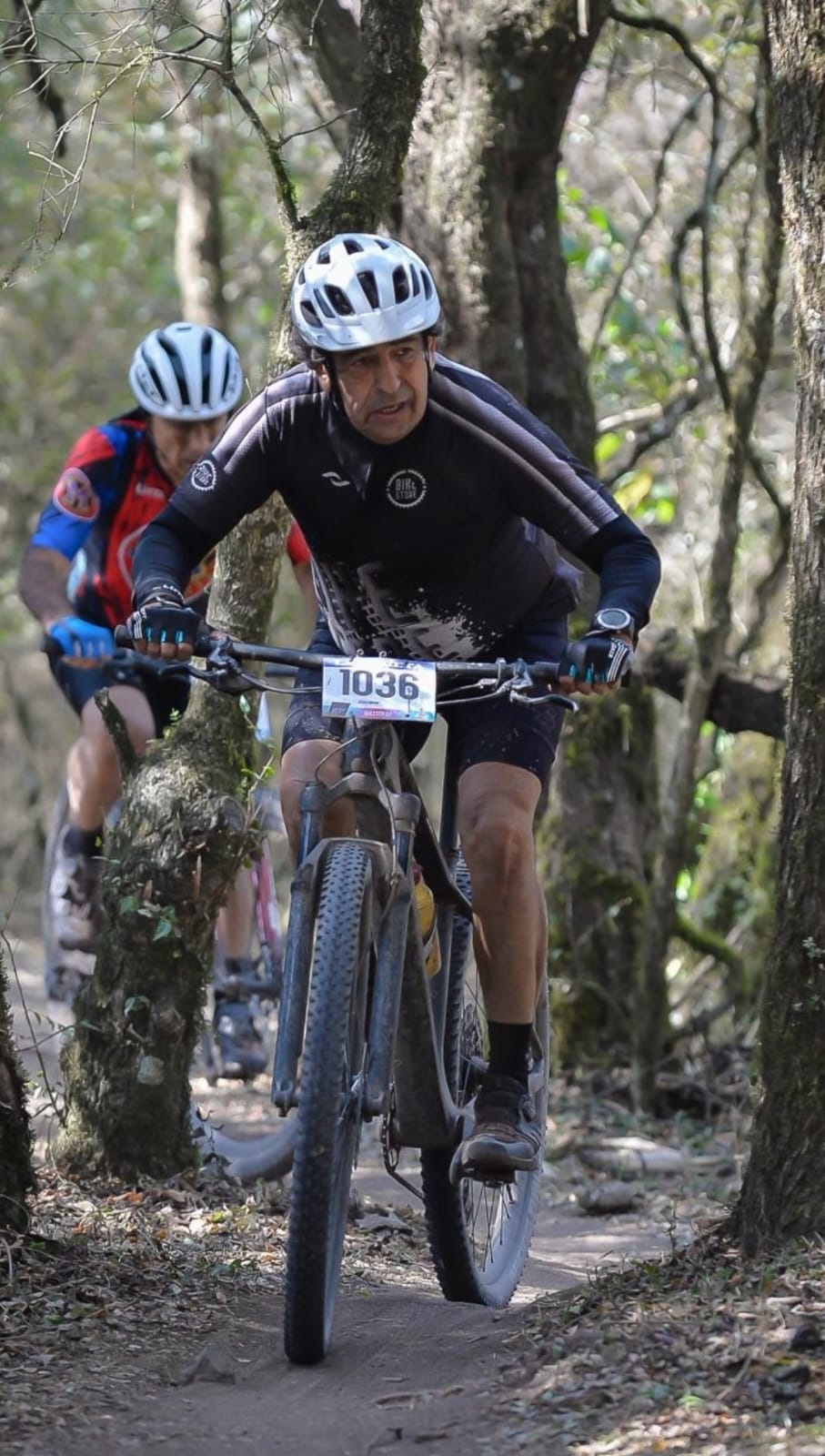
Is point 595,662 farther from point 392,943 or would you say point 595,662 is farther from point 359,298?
point 359,298

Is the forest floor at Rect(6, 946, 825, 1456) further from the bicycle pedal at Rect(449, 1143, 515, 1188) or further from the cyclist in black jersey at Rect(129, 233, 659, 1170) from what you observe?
the cyclist in black jersey at Rect(129, 233, 659, 1170)

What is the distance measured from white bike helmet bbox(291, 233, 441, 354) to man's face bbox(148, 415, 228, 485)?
7.49 feet

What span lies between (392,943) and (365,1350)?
0.92 m

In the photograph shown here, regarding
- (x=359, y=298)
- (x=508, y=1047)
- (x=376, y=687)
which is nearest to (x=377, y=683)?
(x=376, y=687)

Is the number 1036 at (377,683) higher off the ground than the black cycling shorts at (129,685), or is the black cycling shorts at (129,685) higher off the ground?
the black cycling shorts at (129,685)

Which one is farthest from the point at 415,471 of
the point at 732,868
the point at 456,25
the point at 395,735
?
the point at 732,868

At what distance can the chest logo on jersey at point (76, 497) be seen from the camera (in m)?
6.31

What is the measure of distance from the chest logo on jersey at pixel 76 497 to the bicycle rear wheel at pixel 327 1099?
112 inches

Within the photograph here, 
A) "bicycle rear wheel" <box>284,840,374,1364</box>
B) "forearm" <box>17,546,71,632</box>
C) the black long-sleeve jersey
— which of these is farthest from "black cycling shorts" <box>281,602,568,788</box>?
"forearm" <box>17,546,71,632</box>

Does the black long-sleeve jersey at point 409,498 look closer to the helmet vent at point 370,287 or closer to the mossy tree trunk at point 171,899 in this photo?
the helmet vent at point 370,287

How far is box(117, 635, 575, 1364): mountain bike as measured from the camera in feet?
11.8

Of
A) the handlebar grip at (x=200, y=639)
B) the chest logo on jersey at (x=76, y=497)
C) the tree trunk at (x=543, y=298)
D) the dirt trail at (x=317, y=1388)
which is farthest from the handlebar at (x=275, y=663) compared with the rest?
the tree trunk at (x=543, y=298)

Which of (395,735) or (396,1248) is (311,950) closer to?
(395,735)

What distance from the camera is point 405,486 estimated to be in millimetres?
4238
